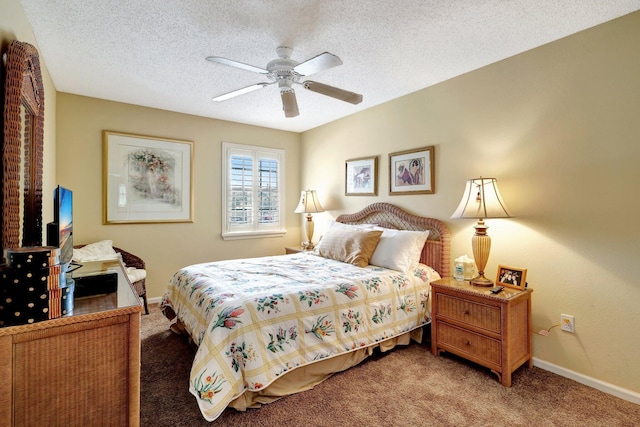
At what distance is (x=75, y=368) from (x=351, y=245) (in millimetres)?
2419

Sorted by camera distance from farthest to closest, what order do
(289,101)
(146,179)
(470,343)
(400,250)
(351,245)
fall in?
(146,179), (351,245), (400,250), (289,101), (470,343)

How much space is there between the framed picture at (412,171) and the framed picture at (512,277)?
1061 mm

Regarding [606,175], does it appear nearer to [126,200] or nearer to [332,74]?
[332,74]

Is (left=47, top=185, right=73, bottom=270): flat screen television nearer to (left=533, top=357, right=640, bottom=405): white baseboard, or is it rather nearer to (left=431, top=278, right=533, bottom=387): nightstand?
(left=431, top=278, right=533, bottom=387): nightstand

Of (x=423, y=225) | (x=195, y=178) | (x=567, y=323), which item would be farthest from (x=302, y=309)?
(x=195, y=178)

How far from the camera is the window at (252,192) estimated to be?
461 cm

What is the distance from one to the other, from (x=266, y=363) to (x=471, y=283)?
1.70 m

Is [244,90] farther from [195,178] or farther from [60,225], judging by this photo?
[195,178]

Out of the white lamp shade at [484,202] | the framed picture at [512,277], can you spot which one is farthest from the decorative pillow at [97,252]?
the framed picture at [512,277]

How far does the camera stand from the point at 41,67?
264 centimetres

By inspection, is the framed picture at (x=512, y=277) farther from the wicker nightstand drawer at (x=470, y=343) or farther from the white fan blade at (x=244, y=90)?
the white fan blade at (x=244, y=90)

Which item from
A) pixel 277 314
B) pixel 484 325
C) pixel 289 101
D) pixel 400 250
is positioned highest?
pixel 289 101

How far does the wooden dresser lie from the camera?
1132mm

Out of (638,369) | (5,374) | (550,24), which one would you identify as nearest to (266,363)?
(5,374)
